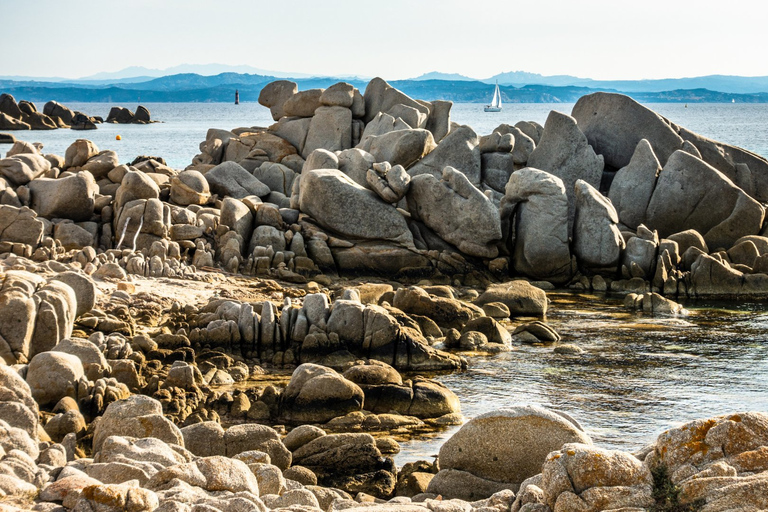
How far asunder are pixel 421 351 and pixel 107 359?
5.45 m

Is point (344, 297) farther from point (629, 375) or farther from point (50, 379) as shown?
point (50, 379)

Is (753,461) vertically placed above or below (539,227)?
above

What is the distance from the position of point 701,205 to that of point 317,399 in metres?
17.6

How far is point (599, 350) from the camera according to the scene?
17.5m

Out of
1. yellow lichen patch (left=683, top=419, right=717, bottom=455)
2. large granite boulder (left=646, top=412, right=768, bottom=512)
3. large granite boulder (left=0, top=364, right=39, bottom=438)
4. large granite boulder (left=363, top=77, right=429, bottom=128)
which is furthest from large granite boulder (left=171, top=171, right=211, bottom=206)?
yellow lichen patch (left=683, top=419, right=717, bottom=455)

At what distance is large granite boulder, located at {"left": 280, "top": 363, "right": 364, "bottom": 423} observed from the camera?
12570 mm

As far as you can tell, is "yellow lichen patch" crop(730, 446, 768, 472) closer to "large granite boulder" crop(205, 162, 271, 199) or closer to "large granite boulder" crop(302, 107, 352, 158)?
"large granite boulder" crop(205, 162, 271, 199)

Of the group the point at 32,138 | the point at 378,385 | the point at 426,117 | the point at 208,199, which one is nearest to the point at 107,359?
the point at 378,385

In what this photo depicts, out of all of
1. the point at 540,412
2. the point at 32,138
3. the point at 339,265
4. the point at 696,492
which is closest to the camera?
the point at 696,492

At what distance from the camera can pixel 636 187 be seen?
2700cm

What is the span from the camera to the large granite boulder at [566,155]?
2797cm

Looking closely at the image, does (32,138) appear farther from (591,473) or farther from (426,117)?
(591,473)

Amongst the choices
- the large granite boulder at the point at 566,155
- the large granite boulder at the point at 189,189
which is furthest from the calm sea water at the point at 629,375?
the large granite boulder at the point at 189,189

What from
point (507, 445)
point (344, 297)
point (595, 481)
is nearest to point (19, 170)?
point (344, 297)
